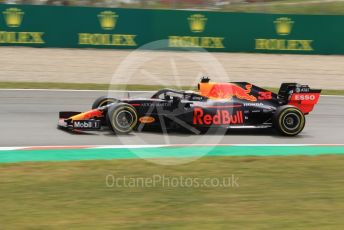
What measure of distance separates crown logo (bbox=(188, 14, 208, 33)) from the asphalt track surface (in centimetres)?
956

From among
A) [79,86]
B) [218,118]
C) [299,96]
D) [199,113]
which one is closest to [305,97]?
[299,96]

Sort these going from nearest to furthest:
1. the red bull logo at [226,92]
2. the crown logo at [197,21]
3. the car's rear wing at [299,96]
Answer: the red bull logo at [226,92], the car's rear wing at [299,96], the crown logo at [197,21]

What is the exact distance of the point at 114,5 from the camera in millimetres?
26281

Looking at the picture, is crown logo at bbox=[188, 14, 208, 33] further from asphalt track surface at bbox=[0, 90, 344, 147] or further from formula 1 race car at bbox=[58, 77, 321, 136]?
formula 1 race car at bbox=[58, 77, 321, 136]

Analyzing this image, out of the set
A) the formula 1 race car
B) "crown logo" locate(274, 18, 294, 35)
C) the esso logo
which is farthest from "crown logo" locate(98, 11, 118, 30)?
the esso logo

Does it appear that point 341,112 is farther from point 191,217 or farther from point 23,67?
point 23,67

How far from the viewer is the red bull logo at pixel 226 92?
11367mm

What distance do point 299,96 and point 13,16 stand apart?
14207 mm

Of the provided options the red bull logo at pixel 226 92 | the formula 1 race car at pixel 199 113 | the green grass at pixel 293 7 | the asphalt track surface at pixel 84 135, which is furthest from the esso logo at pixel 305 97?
the green grass at pixel 293 7

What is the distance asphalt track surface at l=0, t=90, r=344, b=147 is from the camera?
10.8 m

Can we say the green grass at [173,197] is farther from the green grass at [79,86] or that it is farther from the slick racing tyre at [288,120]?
the green grass at [79,86]

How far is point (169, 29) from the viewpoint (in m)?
24.1

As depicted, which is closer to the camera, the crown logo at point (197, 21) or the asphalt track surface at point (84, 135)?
the asphalt track surface at point (84, 135)

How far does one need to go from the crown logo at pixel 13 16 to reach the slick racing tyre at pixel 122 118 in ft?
44.3
